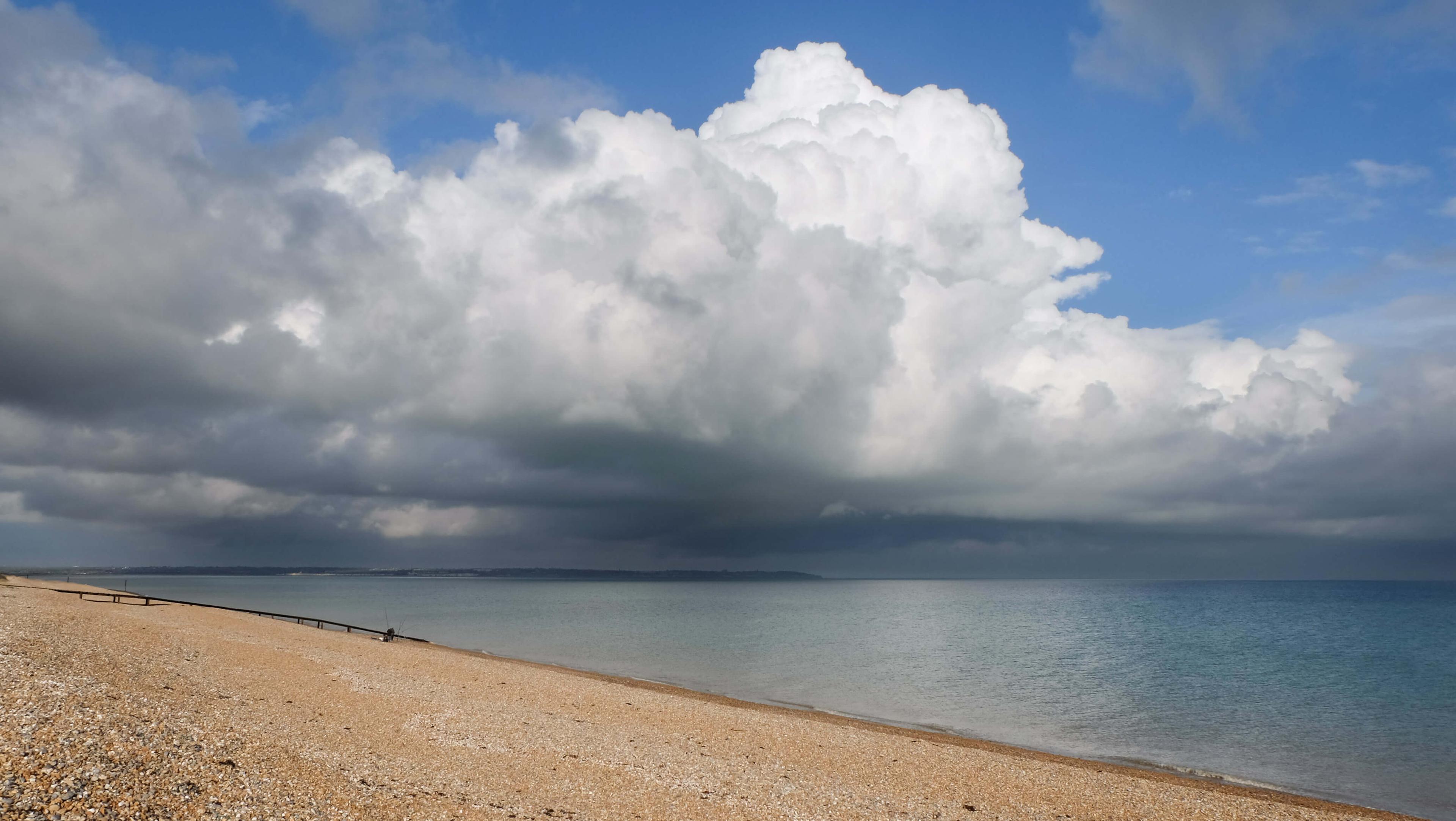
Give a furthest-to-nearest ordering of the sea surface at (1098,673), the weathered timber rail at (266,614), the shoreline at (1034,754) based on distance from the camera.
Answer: the weathered timber rail at (266,614) < the sea surface at (1098,673) < the shoreline at (1034,754)

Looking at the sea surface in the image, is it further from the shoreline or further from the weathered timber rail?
the weathered timber rail

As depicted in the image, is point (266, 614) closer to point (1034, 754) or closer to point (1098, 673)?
point (1034, 754)

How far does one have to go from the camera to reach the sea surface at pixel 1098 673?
27375 millimetres

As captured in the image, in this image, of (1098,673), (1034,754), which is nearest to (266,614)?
(1034,754)

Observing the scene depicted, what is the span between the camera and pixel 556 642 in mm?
63781

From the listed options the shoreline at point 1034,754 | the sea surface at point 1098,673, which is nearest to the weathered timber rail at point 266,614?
the sea surface at point 1098,673

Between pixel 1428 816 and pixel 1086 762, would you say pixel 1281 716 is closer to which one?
pixel 1428 816

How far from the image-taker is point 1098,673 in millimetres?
47875

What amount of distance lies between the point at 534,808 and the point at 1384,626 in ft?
418

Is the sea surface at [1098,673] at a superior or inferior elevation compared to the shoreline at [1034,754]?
inferior

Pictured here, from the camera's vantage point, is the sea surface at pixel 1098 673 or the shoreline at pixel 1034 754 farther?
the sea surface at pixel 1098 673

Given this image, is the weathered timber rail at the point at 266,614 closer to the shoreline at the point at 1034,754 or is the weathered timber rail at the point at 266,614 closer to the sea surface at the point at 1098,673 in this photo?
the sea surface at the point at 1098,673

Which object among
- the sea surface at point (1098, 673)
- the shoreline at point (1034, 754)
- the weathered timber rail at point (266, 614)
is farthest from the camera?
the weathered timber rail at point (266, 614)

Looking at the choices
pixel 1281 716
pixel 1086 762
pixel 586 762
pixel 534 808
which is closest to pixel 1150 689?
pixel 1281 716
